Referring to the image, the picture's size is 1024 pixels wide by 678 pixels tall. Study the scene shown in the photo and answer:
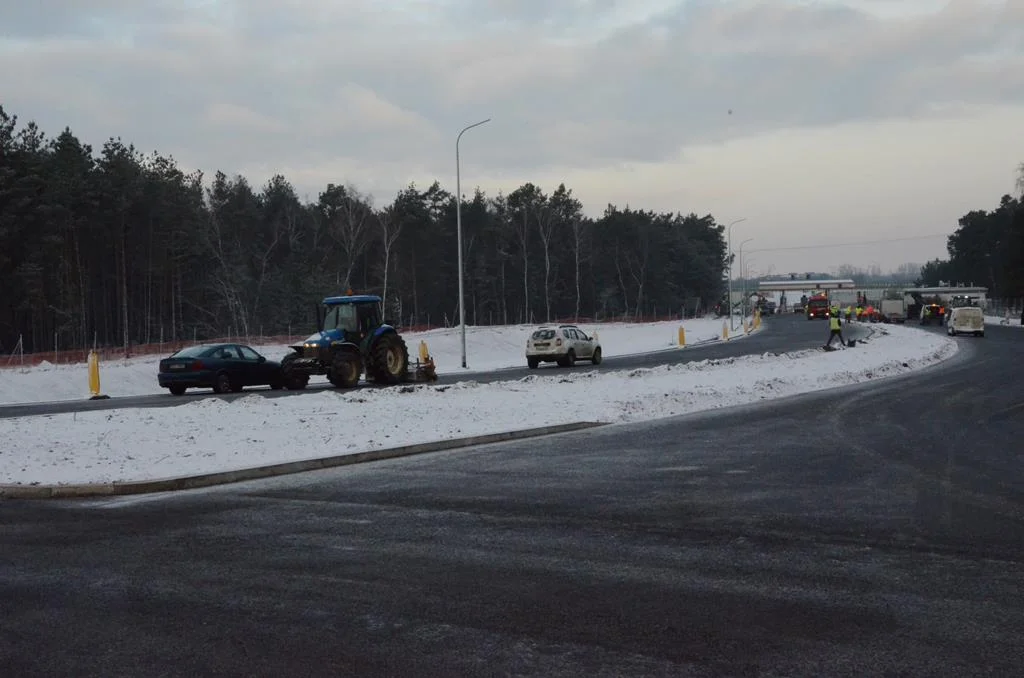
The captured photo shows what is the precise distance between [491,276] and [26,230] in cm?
5166

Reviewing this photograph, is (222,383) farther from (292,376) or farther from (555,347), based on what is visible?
(555,347)

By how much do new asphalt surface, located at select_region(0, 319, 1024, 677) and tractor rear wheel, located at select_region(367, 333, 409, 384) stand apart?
49.9 ft

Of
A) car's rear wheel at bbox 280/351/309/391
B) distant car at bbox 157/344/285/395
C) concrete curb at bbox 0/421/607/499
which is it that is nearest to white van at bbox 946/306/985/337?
car's rear wheel at bbox 280/351/309/391

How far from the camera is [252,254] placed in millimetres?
86875

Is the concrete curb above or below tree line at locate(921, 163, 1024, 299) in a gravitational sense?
below

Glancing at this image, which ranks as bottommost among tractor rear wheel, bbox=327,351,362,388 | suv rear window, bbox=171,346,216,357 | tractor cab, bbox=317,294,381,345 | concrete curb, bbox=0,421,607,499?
concrete curb, bbox=0,421,607,499

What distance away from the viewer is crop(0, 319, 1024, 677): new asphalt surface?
554 centimetres

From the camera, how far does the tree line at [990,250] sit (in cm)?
10725

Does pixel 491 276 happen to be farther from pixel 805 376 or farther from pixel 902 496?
pixel 902 496

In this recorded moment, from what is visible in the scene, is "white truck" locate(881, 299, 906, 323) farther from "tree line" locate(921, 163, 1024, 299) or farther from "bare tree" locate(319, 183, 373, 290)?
"bare tree" locate(319, 183, 373, 290)

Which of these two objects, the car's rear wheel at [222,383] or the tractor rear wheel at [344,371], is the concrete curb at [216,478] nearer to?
the tractor rear wheel at [344,371]

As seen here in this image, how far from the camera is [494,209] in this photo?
122375mm

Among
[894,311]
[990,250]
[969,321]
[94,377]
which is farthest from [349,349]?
[990,250]

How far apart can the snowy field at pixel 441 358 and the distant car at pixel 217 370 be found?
4.59 metres
